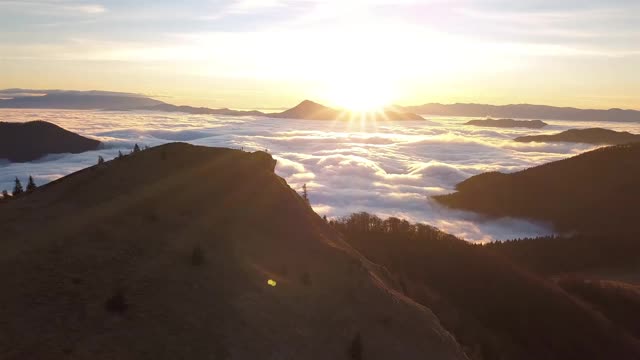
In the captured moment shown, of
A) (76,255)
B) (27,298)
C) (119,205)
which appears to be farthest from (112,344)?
(119,205)

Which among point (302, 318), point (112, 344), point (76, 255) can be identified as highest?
point (76, 255)

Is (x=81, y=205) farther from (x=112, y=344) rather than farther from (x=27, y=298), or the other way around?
(x=112, y=344)

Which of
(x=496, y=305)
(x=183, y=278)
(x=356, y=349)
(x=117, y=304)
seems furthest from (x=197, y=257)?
(x=496, y=305)

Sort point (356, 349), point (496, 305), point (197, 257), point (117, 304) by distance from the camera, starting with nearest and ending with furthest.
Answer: point (117, 304) → point (356, 349) → point (197, 257) → point (496, 305)

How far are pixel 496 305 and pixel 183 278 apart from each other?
6898 cm

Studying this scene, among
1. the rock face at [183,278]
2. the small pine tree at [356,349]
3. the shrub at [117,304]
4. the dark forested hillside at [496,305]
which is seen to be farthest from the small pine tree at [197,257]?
the dark forested hillside at [496,305]

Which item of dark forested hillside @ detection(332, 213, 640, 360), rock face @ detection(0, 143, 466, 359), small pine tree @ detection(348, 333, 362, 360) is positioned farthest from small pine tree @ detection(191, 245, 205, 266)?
dark forested hillside @ detection(332, 213, 640, 360)

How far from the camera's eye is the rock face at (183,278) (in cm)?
1947

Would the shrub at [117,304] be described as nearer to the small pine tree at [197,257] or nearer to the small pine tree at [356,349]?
the small pine tree at [197,257]

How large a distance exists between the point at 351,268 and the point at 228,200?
31.1ft

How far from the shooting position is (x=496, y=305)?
8319 cm

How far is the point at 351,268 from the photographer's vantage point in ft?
110

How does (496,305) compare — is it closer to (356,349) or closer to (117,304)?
(356,349)

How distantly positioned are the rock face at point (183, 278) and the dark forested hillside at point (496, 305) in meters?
18.8
